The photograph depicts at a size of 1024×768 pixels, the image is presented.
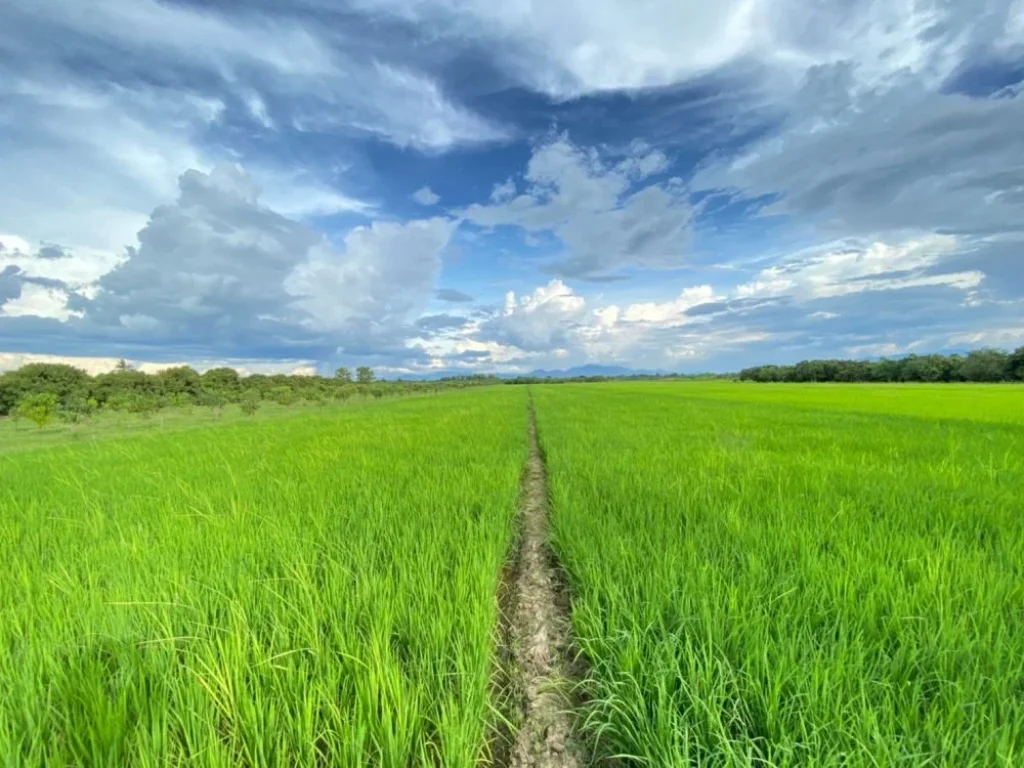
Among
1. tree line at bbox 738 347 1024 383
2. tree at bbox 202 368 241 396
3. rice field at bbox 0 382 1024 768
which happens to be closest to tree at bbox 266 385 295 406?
tree at bbox 202 368 241 396

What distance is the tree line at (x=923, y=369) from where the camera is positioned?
211ft

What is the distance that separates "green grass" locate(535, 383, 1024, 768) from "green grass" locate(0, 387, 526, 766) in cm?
66

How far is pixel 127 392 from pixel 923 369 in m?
106

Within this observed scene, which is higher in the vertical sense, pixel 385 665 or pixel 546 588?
pixel 385 665

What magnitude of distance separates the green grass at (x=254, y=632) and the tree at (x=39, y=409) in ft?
97.5

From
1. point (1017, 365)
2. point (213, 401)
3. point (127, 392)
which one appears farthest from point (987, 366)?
point (127, 392)

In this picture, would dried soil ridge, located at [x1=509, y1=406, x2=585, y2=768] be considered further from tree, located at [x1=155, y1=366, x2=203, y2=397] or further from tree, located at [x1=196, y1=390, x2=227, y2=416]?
tree, located at [x1=155, y1=366, x2=203, y2=397]

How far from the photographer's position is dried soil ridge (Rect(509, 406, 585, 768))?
1.80 metres

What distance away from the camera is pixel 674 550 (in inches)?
116

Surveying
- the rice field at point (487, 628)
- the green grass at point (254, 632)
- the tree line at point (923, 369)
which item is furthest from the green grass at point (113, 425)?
the tree line at point (923, 369)

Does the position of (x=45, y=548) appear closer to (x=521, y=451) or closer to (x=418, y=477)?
(x=418, y=477)

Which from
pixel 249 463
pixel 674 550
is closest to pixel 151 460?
pixel 249 463

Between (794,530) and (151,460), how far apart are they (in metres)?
9.96

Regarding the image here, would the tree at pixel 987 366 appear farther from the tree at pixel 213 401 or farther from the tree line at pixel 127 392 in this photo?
the tree at pixel 213 401
